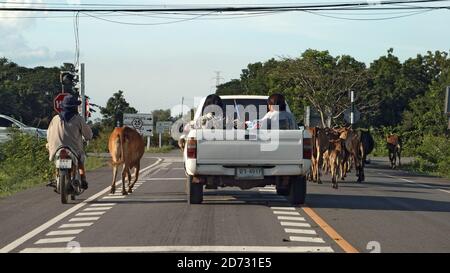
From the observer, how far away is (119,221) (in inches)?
514

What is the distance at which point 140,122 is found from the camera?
56.5 meters

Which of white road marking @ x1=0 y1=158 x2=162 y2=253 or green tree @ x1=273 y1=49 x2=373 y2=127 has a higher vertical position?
green tree @ x1=273 y1=49 x2=373 y2=127

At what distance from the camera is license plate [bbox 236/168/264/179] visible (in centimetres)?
1488

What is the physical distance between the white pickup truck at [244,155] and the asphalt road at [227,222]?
0.62 m

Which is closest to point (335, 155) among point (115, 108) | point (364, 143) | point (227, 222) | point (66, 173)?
point (364, 143)

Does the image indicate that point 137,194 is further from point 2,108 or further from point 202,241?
point 2,108

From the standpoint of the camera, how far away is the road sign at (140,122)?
5553 centimetres

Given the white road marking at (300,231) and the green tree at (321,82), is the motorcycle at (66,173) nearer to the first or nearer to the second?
the white road marking at (300,231)

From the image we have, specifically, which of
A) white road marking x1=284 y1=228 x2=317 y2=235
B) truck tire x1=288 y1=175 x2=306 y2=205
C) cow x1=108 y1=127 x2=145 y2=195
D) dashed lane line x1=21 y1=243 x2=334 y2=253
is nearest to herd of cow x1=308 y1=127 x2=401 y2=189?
truck tire x1=288 y1=175 x2=306 y2=205

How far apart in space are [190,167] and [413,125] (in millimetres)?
52928

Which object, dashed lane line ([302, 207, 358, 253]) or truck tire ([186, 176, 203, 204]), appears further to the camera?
truck tire ([186, 176, 203, 204])

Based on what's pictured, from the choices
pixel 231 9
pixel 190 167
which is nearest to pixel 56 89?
pixel 231 9

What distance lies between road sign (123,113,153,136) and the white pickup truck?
39.7 m

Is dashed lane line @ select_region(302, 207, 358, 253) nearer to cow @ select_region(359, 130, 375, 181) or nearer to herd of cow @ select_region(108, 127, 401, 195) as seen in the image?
herd of cow @ select_region(108, 127, 401, 195)
